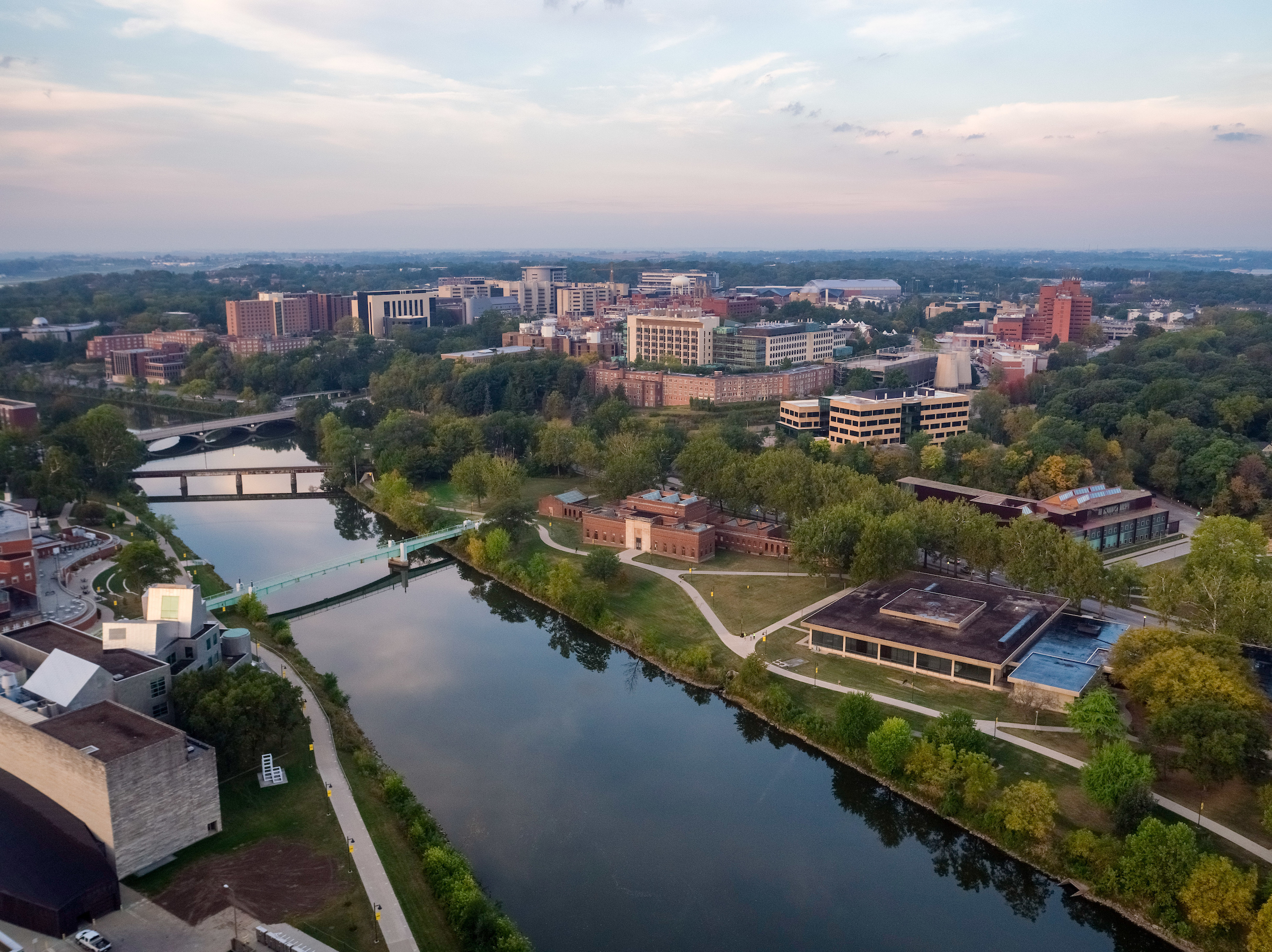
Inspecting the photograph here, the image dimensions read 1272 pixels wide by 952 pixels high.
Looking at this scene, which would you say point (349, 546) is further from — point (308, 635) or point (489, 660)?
point (489, 660)

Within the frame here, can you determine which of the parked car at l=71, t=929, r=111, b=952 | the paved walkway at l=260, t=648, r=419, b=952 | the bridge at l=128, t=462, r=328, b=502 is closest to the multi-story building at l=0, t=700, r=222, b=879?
the parked car at l=71, t=929, r=111, b=952

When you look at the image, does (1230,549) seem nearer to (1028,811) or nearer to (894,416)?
(1028,811)

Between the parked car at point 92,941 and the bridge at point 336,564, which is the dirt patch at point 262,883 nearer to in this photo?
the parked car at point 92,941

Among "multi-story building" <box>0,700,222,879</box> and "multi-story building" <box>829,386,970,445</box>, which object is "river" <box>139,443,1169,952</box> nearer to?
"multi-story building" <box>0,700,222,879</box>

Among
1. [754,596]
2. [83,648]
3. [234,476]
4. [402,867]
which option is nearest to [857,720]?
[754,596]

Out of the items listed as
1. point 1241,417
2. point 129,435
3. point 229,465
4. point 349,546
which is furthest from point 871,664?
point 229,465

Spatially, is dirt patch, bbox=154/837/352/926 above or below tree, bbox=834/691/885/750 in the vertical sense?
below
